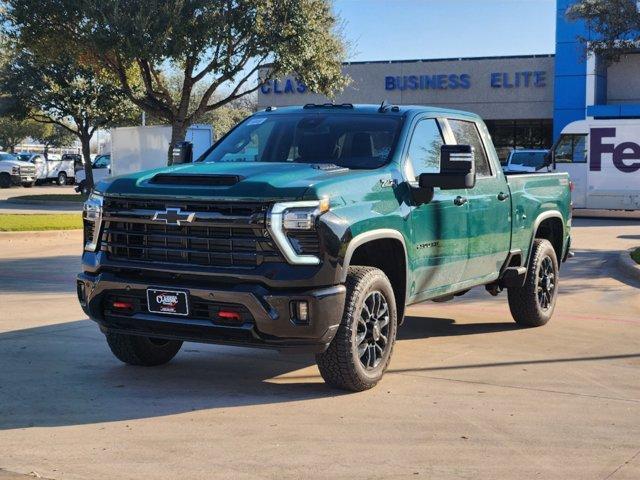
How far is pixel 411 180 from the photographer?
7.02m

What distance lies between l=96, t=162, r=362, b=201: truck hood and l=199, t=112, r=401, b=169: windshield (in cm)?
48

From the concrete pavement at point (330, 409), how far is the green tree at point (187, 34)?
50.7ft

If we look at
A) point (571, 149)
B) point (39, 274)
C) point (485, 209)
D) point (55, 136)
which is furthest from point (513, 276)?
point (55, 136)

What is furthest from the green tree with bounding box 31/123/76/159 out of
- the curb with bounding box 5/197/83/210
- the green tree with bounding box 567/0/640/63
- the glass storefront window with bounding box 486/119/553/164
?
the green tree with bounding box 567/0/640/63

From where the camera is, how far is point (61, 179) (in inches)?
2170

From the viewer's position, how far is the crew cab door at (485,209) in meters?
7.81

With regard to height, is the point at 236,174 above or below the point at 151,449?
above

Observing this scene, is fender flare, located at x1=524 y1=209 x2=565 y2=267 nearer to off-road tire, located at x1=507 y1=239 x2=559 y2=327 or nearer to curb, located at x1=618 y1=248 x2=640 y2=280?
off-road tire, located at x1=507 y1=239 x2=559 y2=327

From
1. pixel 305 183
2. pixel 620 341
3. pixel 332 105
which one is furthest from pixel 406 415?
pixel 620 341

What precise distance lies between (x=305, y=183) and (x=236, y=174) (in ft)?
1.68

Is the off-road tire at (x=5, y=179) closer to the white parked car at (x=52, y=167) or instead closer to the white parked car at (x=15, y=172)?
the white parked car at (x=15, y=172)

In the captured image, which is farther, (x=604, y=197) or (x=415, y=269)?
(x=604, y=197)

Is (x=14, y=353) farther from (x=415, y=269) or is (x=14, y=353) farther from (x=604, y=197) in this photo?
(x=604, y=197)

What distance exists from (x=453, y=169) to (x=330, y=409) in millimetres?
1961
